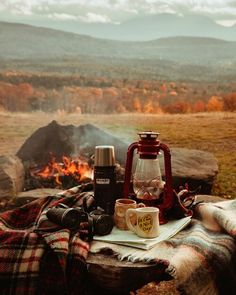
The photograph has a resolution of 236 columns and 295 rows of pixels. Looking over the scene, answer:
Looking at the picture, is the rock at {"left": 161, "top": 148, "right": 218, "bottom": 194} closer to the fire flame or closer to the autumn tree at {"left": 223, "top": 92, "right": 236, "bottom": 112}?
the autumn tree at {"left": 223, "top": 92, "right": 236, "bottom": 112}

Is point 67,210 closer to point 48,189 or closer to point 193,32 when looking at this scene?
point 48,189

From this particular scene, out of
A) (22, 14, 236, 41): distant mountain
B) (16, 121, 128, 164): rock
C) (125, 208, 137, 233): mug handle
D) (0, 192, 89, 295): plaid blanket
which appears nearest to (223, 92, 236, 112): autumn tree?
(22, 14, 236, 41): distant mountain

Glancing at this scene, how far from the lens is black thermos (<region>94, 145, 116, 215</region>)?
187 cm

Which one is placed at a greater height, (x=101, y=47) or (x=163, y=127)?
(x=101, y=47)

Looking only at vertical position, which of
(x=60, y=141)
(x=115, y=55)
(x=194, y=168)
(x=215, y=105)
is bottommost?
(x=194, y=168)

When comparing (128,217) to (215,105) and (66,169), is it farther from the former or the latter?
(215,105)

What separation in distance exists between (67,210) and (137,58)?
308 cm

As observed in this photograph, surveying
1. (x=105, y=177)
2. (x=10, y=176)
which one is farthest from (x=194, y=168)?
(x=105, y=177)

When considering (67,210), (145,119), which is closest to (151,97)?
(145,119)

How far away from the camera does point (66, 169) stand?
4.25m

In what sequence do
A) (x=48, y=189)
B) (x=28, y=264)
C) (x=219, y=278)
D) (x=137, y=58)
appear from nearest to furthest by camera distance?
(x=28, y=264) → (x=219, y=278) → (x=48, y=189) → (x=137, y=58)

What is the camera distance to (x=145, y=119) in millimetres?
4312

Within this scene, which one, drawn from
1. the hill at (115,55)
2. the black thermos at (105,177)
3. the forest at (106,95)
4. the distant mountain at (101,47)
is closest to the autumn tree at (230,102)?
the forest at (106,95)

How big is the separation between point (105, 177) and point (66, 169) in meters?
2.40
